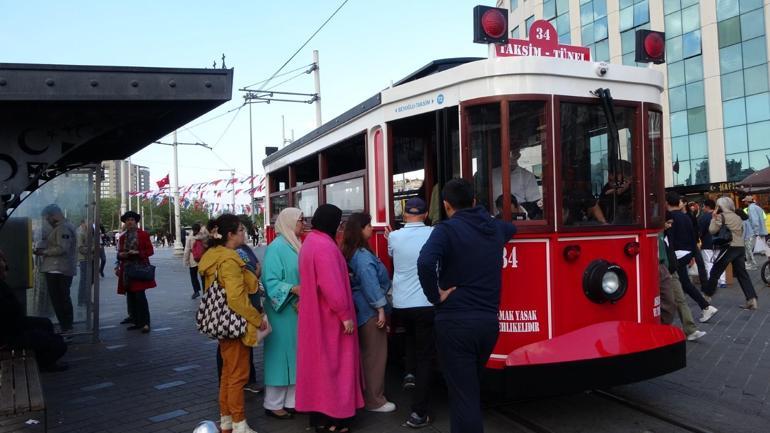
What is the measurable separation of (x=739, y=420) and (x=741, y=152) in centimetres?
3017

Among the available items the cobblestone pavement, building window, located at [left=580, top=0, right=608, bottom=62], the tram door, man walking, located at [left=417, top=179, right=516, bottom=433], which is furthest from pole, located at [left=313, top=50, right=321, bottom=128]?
building window, located at [left=580, top=0, right=608, bottom=62]

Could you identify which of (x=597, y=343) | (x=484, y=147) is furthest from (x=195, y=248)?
(x=597, y=343)

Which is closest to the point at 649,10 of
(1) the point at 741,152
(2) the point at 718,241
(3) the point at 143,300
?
(1) the point at 741,152

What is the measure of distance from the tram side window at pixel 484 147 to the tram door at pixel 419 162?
28 cm

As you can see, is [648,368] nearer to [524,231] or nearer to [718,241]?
[524,231]

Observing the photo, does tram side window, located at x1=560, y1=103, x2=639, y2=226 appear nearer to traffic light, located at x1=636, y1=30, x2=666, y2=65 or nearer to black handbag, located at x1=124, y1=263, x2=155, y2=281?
traffic light, located at x1=636, y1=30, x2=666, y2=65

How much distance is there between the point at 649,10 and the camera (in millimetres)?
33844

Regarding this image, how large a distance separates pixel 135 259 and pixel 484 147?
234 inches

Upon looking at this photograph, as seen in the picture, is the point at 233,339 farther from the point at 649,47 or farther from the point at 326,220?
the point at 649,47

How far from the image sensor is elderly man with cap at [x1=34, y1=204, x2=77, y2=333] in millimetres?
7785

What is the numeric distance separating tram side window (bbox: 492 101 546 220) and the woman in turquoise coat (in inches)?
62.2

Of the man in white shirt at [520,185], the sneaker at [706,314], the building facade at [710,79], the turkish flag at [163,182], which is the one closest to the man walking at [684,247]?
the sneaker at [706,314]

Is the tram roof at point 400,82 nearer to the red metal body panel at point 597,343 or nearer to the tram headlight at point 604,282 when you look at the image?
the tram headlight at point 604,282

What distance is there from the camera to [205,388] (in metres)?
5.68
